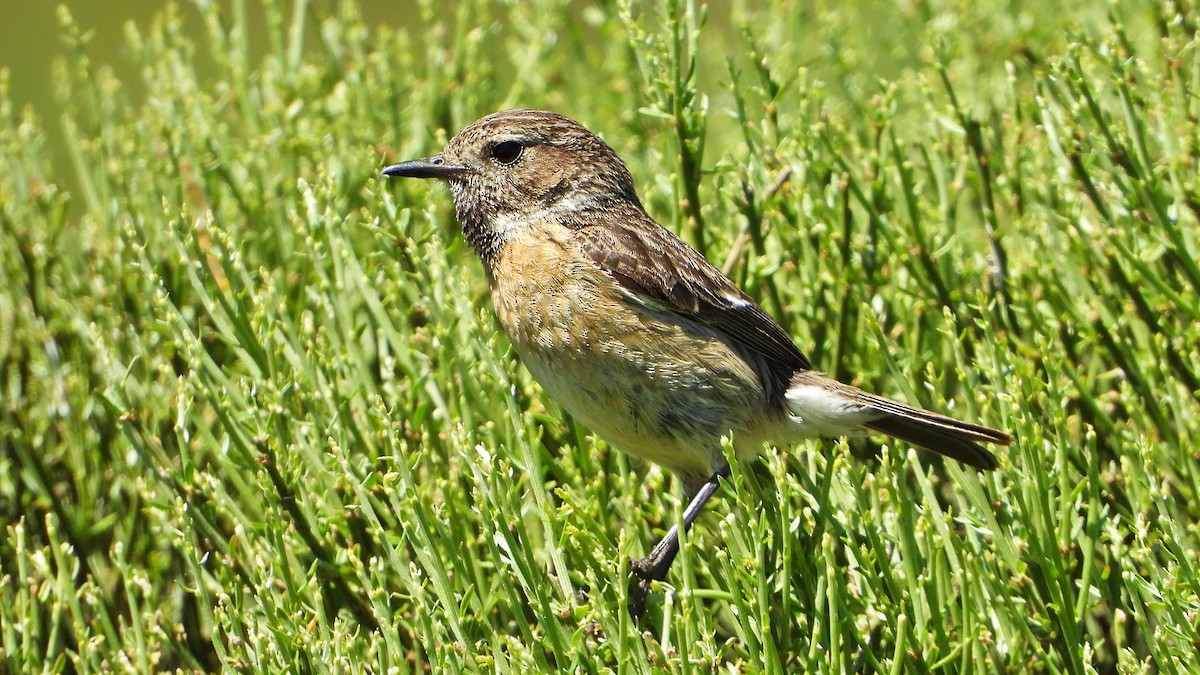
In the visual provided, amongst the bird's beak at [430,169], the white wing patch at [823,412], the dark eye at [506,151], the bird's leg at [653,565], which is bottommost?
the bird's leg at [653,565]

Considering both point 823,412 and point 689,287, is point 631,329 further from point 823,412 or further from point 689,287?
point 823,412

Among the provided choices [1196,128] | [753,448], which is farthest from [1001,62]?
[753,448]

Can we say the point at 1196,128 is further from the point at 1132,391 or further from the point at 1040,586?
the point at 1040,586

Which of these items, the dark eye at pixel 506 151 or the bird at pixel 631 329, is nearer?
the bird at pixel 631 329

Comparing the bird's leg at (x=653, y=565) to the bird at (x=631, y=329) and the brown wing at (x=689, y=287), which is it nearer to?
the bird at (x=631, y=329)

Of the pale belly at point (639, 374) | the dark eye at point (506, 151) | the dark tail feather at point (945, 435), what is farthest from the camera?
the dark eye at point (506, 151)

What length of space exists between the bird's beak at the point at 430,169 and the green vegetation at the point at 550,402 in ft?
0.62

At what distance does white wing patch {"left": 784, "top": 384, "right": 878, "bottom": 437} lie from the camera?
3320 millimetres

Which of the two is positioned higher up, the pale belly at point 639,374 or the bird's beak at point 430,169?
the bird's beak at point 430,169

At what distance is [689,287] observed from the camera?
3.39m

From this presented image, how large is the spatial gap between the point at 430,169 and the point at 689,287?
850mm

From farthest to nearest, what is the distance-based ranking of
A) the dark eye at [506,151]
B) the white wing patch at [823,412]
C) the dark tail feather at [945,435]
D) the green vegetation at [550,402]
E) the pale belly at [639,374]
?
the dark eye at [506,151]
the white wing patch at [823,412]
the pale belly at [639,374]
the dark tail feather at [945,435]
the green vegetation at [550,402]

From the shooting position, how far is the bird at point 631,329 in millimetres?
3172

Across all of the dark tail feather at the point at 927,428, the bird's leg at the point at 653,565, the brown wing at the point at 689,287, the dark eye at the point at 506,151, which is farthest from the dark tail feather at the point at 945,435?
the dark eye at the point at 506,151
